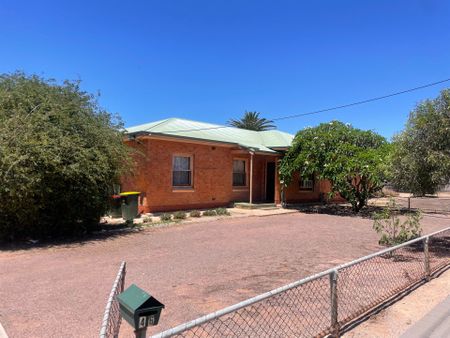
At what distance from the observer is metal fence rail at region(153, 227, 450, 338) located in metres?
4.41

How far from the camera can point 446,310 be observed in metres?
5.31

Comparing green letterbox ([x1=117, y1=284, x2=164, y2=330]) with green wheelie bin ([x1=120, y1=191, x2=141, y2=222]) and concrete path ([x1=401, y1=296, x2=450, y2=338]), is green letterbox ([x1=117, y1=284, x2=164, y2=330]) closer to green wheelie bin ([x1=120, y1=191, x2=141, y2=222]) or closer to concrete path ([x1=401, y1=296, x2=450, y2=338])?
concrete path ([x1=401, y1=296, x2=450, y2=338])

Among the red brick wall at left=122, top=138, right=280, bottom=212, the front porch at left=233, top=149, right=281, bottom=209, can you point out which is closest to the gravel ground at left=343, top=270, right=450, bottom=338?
the red brick wall at left=122, top=138, right=280, bottom=212

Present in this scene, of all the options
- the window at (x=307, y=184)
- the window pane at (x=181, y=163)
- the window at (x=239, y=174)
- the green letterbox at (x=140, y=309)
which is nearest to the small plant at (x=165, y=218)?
the window pane at (x=181, y=163)

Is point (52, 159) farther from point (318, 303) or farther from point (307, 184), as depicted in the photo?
point (307, 184)

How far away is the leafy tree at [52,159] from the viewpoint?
9492 millimetres

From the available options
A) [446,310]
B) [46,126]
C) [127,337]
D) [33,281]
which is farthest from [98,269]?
[446,310]

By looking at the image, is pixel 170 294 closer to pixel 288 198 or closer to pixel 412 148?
pixel 412 148

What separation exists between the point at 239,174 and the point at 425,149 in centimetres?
1236

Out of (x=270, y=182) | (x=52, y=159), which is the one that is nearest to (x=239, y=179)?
(x=270, y=182)

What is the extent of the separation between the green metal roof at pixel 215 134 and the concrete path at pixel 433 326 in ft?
40.7

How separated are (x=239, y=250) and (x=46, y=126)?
5.85 meters

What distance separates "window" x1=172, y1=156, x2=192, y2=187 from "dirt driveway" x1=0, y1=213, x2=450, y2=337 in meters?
4.40

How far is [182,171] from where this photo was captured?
17.7 meters
